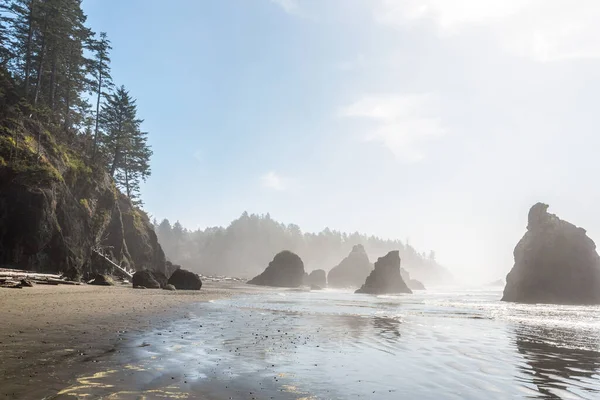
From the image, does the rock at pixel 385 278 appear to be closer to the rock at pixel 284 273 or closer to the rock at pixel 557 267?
the rock at pixel 284 273

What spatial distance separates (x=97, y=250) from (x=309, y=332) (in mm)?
41298

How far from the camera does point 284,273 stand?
10519 centimetres

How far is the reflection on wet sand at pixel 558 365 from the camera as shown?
331 inches

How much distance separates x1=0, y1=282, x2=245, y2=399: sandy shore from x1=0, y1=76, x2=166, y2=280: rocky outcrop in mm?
17481

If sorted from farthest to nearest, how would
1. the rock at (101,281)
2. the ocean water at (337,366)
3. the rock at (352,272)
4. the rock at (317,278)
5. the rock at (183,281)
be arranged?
the rock at (352,272) < the rock at (317,278) < the rock at (183,281) < the rock at (101,281) < the ocean water at (337,366)

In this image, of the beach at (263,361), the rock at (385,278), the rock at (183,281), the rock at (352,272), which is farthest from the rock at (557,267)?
the rock at (352,272)

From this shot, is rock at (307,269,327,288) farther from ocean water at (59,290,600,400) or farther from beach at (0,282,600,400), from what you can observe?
ocean water at (59,290,600,400)

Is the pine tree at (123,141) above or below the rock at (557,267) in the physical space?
above

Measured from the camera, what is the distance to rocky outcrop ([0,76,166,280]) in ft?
114

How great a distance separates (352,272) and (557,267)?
9002cm

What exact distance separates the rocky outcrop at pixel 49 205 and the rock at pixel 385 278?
2079 inches

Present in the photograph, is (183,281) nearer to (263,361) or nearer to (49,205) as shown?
(49,205)

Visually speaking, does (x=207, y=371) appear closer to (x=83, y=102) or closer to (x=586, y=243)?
(x=586, y=243)

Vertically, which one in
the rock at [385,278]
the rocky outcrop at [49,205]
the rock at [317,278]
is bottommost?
the rock at [317,278]
